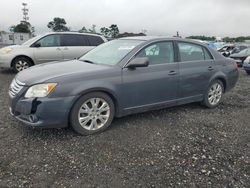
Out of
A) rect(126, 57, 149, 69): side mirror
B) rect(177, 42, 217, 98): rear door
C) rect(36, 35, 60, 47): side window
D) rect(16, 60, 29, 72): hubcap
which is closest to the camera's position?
rect(126, 57, 149, 69): side mirror

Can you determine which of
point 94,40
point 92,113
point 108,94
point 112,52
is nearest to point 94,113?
point 92,113

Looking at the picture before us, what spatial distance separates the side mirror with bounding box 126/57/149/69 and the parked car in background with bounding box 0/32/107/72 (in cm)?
565

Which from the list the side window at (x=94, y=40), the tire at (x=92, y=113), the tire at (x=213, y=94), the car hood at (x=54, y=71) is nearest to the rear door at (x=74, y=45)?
the side window at (x=94, y=40)

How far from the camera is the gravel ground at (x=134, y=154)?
2.73m

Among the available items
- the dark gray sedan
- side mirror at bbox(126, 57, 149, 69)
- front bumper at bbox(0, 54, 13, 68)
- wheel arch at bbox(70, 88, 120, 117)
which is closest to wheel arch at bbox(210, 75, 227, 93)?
the dark gray sedan

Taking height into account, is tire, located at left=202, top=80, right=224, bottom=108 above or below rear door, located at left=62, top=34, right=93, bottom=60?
below

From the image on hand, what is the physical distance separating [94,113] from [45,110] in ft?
2.47

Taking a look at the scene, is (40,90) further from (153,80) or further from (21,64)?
(21,64)

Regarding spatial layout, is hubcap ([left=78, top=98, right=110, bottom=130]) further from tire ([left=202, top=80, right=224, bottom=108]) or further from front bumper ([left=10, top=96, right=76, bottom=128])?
tire ([left=202, top=80, right=224, bottom=108])

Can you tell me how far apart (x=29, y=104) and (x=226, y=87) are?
170 inches

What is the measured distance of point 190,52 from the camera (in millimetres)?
4934

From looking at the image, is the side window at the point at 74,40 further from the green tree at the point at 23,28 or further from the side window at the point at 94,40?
the green tree at the point at 23,28

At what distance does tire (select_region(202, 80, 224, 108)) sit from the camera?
5.21m

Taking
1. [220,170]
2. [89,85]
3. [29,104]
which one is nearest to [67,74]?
[89,85]
